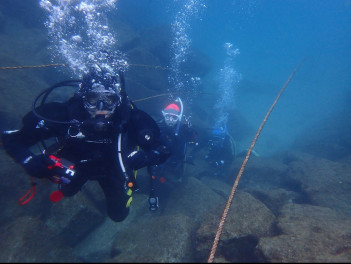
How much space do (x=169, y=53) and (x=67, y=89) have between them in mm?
10193

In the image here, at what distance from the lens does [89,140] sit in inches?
124

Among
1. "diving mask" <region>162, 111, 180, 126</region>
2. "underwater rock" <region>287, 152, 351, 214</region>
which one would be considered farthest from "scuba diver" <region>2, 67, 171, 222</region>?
"underwater rock" <region>287, 152, 351, 214</region>

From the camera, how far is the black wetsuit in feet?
10.1

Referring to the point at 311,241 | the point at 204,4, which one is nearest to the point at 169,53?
the point at 311,241

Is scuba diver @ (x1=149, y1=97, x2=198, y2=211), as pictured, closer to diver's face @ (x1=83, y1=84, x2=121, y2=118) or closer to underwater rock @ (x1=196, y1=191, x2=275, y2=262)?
underwater rock @ (x1=196, y1=191, x2=275, y2=262)

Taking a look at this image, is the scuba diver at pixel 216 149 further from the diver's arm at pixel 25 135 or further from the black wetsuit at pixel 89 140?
the diver's arm at pixel 25 135

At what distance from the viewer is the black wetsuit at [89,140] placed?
307 cm

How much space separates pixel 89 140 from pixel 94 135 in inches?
7.2

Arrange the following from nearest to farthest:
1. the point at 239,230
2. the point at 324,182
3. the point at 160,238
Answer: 1. the point at 239,230
2. the point at 160,238
3. the point at 324,182

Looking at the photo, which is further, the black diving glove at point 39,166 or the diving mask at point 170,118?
the diving mask at point 170,118

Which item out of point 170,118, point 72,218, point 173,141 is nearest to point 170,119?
point 170,118

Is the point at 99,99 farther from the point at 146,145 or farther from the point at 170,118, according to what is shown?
the point at 170,118

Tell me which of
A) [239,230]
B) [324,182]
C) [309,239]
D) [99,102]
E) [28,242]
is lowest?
[324,182]

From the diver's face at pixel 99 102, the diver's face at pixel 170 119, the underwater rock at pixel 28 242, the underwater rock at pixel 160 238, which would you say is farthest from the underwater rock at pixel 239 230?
the diver's face at pixel 170 119
